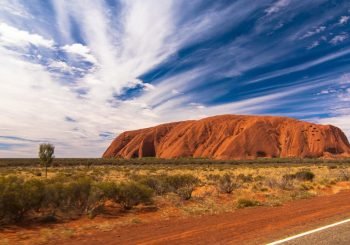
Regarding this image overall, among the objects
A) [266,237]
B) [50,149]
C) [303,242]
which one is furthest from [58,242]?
[50,149]

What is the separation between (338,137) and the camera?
431 ft

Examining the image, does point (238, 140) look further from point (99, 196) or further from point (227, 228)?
point (227, 228)

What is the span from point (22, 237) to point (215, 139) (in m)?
125

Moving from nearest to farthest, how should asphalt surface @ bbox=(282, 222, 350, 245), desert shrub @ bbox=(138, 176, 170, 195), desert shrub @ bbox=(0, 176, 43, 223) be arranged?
asphalt surface @ bbox=(282, 222, 350, 245) → desert shrub @ bbox=(0, 176, 43, 223) → desert shrub @ bbox=(138, 176, 170, 195)

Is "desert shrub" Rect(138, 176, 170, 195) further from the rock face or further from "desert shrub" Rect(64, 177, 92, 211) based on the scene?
the rock face

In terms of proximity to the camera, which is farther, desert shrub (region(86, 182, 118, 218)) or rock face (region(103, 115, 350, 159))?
rock face (region(103, 115, 350, 159))

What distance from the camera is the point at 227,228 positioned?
9352mm

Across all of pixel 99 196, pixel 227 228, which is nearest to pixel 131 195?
pixel 99 196

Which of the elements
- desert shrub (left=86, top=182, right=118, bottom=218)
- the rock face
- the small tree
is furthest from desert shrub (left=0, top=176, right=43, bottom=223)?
the rock face

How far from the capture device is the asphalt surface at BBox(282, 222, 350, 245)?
24.2 feet

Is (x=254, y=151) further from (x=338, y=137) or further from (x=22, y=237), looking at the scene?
(x=22, y=237)

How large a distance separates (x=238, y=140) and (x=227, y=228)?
11156cm

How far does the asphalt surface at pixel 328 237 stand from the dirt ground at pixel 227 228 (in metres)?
0.54

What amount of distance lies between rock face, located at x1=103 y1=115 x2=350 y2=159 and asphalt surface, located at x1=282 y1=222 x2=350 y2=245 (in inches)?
4162
